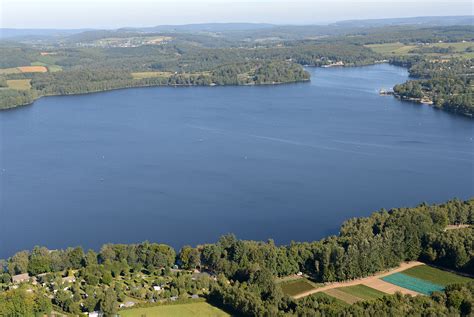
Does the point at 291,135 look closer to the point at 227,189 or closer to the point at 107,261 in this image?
the point at 227,189

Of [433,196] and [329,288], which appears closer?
[329,288]

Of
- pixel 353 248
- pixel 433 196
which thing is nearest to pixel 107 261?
pixel 353 248

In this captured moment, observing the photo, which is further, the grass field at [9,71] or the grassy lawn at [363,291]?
the grass field at [9,71]

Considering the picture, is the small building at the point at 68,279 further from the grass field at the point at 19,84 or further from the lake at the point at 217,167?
the grass field at the point at 19,84

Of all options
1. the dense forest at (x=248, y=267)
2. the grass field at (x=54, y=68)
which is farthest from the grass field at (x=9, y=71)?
the dense forest at (x=248, y=267)

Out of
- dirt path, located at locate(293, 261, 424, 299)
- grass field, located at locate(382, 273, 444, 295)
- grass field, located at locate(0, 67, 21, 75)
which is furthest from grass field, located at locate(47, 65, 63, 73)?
grass field, located at locate(382, 273, 444, 295)

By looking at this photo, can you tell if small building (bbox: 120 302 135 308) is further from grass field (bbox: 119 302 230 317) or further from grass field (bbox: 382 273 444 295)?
grass field (bbox: 382 273 444 295)
